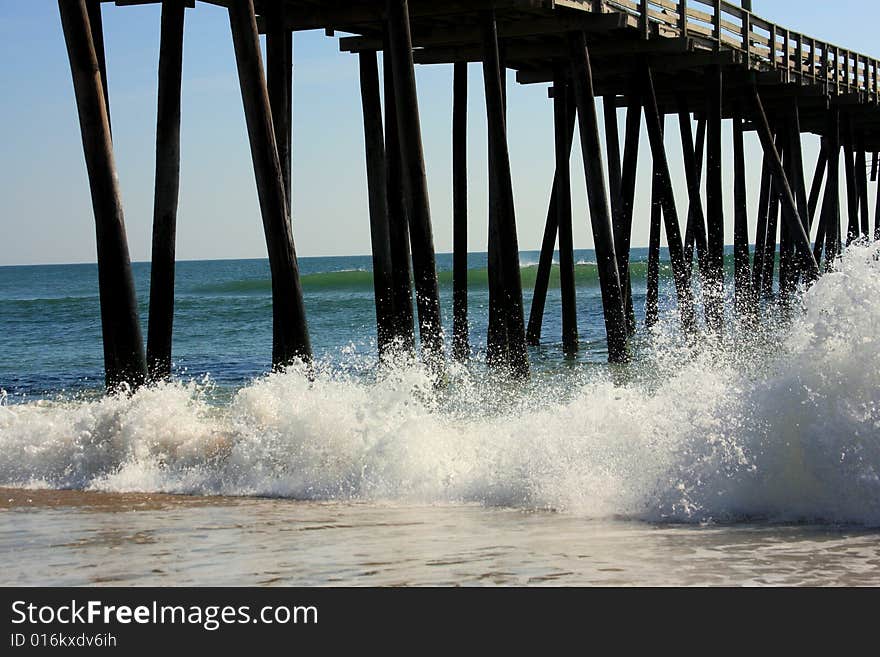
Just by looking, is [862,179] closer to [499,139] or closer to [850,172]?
[850,172]

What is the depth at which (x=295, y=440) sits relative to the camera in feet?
28.2

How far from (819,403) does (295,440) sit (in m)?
3.73

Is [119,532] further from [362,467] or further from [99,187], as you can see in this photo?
[99,187]

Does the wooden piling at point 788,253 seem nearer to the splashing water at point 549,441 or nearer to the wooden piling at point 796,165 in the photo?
the wooden piling at point 796,165

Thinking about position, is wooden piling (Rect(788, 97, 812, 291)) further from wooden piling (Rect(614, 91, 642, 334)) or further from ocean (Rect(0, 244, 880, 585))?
ocean (Rect(0, 244, 880, 585))


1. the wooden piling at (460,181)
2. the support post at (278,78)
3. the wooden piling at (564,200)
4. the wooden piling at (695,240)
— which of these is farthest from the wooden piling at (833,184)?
the support post at (278,78)

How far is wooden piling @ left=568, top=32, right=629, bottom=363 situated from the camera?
14.3 metres

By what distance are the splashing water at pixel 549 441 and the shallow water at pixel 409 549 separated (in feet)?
1.54

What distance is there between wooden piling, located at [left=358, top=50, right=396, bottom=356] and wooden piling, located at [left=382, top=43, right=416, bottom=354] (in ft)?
0.88

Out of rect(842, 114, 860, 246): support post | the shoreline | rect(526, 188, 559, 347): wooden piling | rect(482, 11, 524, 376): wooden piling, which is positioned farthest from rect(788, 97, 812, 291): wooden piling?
the shoreline

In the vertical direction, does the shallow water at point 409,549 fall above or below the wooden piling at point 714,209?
below

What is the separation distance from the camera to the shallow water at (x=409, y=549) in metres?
5.15
